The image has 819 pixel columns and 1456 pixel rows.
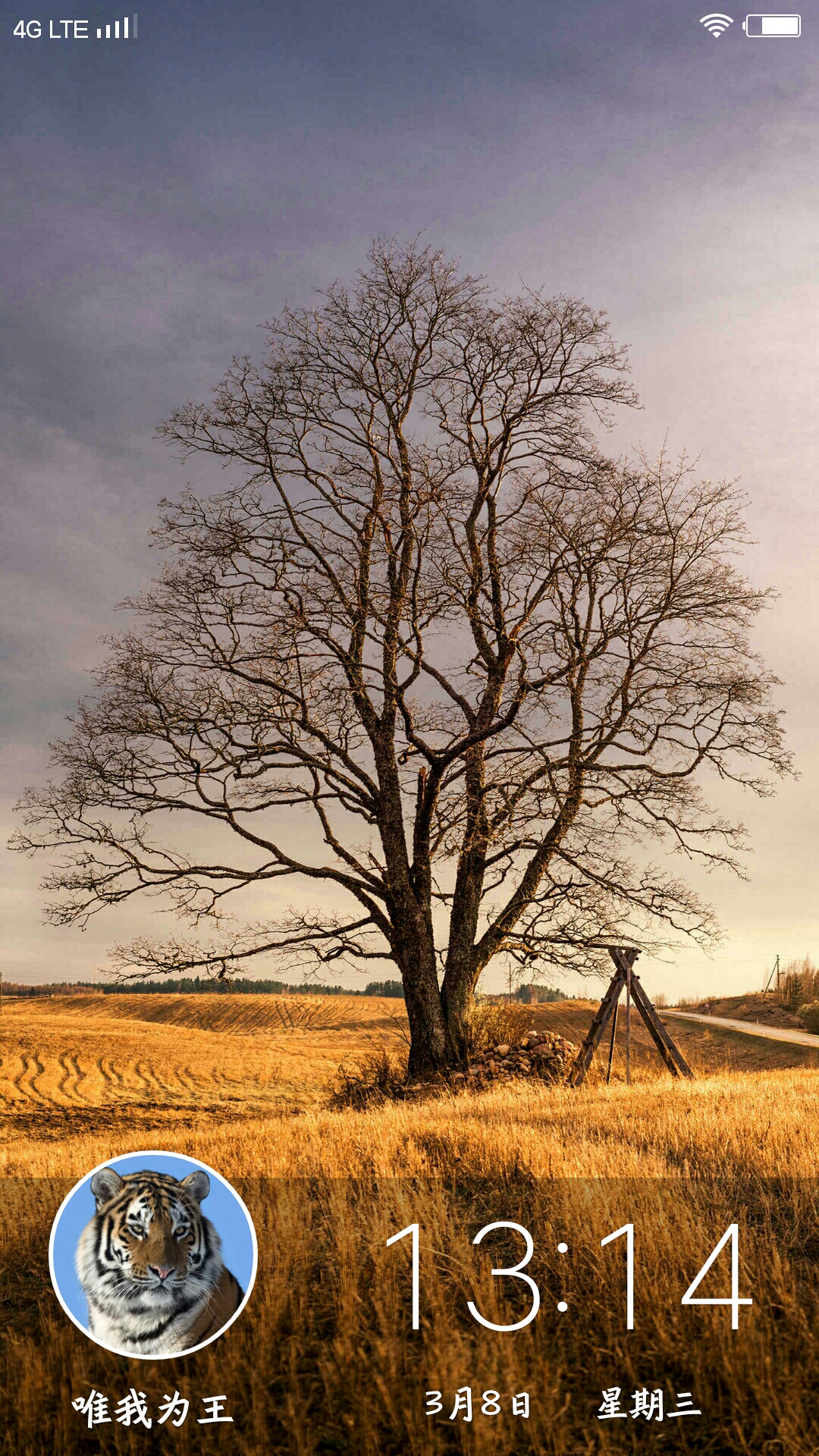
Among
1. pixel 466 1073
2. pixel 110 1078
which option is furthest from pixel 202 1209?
pixel 110 1078

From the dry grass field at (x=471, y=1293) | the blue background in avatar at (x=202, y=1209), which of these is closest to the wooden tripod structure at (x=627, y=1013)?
the dry grass field at (x=471, y=1293)

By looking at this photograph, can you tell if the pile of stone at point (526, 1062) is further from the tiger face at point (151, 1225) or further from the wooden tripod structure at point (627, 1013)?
the tiger face at point (151, 1225)

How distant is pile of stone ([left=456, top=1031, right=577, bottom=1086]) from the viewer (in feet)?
58.5

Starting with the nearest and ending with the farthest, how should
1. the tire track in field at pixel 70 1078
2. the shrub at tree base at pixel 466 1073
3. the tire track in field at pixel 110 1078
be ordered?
the shrub at tree base at pixel 466 1073 < the tire track in field at pixel 70 1078 < the tire track in field at pixel 110 1078

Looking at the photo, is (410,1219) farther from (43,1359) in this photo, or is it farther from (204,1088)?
(204,1088)

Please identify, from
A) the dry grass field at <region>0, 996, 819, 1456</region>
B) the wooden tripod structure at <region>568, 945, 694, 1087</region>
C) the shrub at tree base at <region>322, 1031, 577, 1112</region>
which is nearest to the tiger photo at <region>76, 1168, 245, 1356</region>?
the dry grass field at <region>0, 996, 819, 1456</region>

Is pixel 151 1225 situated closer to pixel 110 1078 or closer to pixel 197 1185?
pixel 197 1185

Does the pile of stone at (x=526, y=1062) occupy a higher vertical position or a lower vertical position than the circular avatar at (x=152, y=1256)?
lower

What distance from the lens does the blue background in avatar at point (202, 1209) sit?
4168mm

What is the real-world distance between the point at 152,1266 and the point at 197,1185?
1.17ft

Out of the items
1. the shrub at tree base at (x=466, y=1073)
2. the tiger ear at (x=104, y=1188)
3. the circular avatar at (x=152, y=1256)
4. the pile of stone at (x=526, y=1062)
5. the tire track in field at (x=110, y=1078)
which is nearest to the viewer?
the circular avatar at (x=152, y=1256)

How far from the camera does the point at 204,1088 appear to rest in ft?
86.8

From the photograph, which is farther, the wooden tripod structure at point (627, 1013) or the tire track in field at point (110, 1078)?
the tire track in field at point (110, 1078)

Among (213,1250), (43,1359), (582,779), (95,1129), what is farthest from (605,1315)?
(95,1129)
